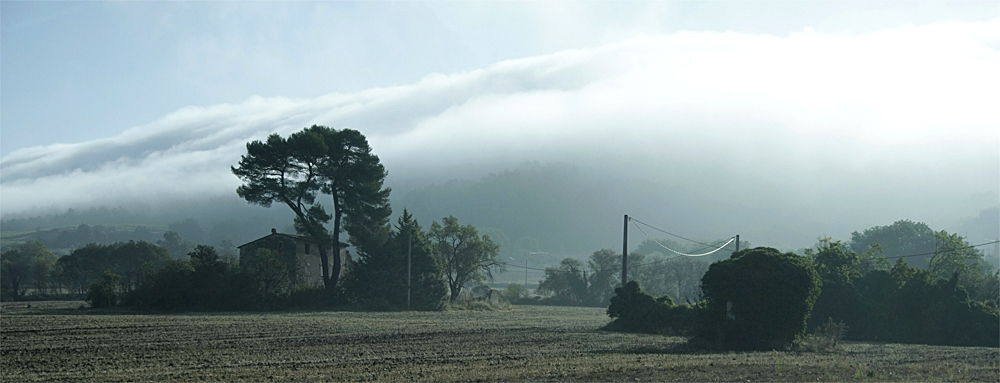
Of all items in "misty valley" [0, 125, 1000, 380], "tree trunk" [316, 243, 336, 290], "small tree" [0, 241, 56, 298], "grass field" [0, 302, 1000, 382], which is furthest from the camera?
"small tree" [0, 241, 56, 298]

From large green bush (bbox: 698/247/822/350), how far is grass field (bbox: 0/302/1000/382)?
7.30 feet

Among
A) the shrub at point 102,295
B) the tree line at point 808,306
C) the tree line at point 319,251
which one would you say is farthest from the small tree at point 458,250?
the tree line at point 808,306

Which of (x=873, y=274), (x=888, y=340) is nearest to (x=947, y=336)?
(x=888, y=340)

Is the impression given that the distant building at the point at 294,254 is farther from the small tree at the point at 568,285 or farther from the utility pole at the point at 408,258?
the small tree at the point at 568,285

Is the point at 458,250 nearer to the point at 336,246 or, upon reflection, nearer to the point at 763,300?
the point at 336,246

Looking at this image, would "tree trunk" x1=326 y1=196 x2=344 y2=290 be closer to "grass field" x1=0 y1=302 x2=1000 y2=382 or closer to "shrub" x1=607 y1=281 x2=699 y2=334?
"grass field" x1=0 y1=302 x2=1000 y2=382

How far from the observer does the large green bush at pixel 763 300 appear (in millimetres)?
26844

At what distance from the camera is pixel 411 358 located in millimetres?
21750

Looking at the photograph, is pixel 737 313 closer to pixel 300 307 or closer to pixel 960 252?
pixel 300 307

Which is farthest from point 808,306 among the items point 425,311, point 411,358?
point 425,311

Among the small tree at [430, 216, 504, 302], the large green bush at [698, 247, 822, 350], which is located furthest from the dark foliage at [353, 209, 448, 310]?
the large green bush at [698, 247, 822, 350]

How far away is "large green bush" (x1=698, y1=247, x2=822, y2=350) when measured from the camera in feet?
88.1

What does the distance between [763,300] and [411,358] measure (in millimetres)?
14136

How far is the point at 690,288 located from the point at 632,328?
88773 millimetres
